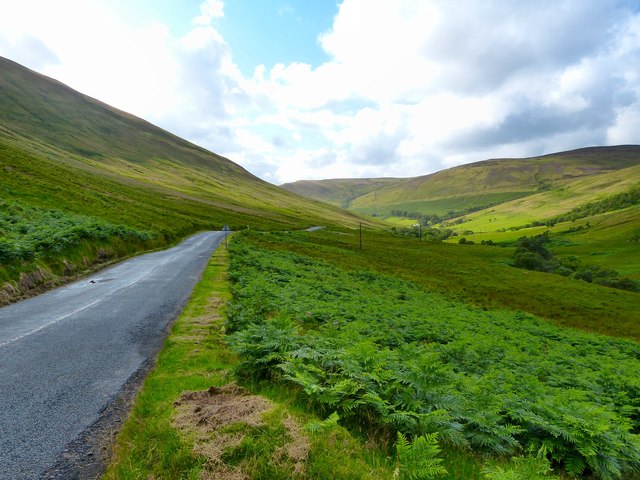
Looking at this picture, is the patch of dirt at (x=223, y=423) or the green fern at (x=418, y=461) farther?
the patch of dirt at (x=223, y=423)

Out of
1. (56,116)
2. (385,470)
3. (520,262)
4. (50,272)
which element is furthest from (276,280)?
(56,116)

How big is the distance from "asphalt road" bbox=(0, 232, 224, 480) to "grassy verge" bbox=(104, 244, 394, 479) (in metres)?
1.28

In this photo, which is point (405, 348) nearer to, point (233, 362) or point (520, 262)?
point (233, 362)

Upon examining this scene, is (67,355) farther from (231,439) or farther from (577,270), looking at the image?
(577,270)

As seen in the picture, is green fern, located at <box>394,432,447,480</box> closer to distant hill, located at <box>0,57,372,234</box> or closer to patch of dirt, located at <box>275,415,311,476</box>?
patch of dirt, located at <box>275,415,311,476</box>

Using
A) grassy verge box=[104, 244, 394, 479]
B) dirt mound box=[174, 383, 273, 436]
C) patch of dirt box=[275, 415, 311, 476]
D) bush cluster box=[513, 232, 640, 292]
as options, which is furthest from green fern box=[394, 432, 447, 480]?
bush cluster box=[513, 232, 640, 292]

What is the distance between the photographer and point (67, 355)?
11.4m

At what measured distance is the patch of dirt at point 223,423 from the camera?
5.28m

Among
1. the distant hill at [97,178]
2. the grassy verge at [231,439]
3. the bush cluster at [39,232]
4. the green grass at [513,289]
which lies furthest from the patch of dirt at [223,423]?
the green grass at [513,289]

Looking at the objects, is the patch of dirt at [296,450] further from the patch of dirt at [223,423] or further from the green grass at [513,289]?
the green grass at [513,289]

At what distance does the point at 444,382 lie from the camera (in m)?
8.76

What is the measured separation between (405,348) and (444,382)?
14.9ft

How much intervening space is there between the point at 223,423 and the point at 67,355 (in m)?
8.17

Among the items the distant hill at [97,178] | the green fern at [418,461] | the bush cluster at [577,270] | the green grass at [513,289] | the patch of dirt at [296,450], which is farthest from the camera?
the bush cluster at [577,270]
